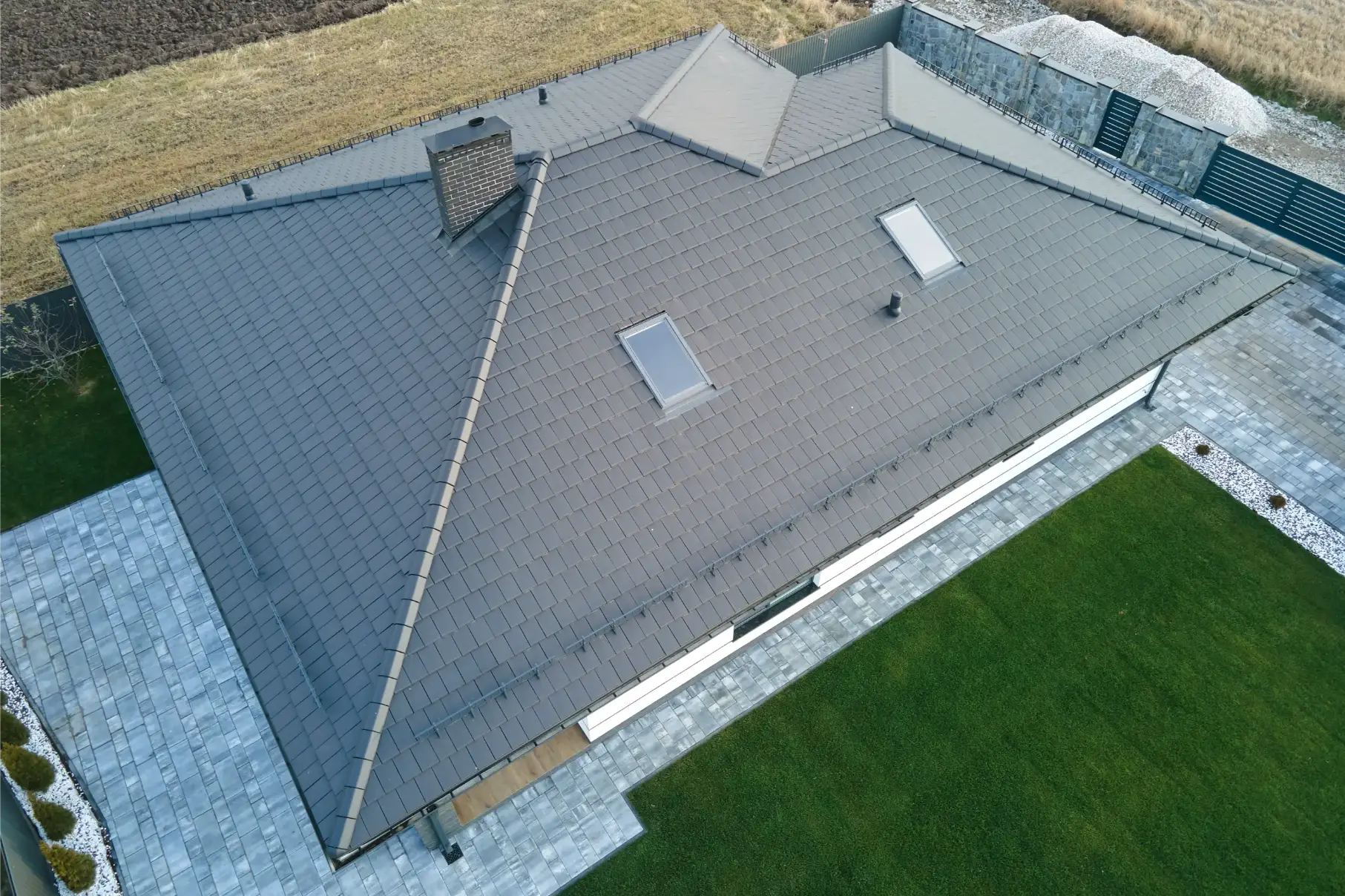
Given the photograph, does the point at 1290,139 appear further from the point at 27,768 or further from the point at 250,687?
the point at 27,768

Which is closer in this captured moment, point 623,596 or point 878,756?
point 623,596

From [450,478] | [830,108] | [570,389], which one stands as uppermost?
[830,108]

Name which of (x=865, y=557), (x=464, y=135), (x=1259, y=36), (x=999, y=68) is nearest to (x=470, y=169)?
(x=464, y=135)

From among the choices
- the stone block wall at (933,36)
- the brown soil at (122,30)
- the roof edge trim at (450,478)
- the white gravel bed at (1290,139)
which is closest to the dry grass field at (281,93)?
the brown soil at (122,30)

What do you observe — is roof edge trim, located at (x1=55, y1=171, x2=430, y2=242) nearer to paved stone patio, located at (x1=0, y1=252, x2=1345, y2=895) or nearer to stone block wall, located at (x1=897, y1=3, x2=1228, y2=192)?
paved stone patio, located at (x1=0, y1=252, x2=1345, y2=895)

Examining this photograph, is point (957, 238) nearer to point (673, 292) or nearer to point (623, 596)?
point (673, 292)

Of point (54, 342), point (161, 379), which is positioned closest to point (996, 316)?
point (161, 379)
